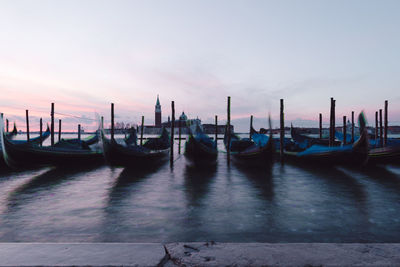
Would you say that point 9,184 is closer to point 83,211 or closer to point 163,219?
point 83,211

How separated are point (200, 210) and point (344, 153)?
7.40 metres

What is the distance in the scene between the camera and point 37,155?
943 centimetres

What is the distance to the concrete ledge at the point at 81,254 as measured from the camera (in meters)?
1.54

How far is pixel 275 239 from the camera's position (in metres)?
3.33

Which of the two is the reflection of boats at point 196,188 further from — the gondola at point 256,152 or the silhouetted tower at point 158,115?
the silhouetted tower at point 158,115

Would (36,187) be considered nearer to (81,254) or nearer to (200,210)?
(200,210)

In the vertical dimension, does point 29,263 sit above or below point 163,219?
above

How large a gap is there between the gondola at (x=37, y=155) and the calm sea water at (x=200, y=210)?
0.89 metres

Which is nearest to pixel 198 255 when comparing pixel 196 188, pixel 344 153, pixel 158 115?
pixel 196 188

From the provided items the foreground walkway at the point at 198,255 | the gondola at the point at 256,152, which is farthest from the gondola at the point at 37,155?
the foreground walkway at the point at 198,255

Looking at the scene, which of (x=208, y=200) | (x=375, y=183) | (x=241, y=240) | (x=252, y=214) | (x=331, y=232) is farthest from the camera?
(x=375, y=183)

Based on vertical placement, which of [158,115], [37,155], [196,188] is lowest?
[196,188]

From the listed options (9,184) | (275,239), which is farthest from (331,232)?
(9,184)

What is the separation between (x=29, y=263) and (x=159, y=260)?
777mm
